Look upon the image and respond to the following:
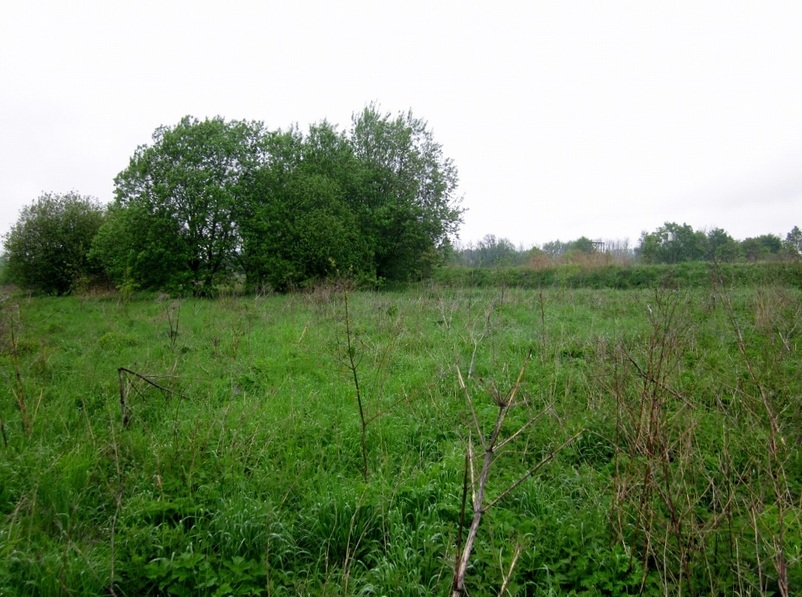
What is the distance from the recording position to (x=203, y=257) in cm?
1880

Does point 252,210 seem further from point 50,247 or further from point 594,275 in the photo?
point 594,275

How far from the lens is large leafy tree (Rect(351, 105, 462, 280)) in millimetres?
25047

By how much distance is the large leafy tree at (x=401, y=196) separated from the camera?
2505 centimetres

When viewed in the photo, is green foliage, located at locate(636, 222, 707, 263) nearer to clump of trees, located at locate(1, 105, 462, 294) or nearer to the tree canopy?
clump of trees, located at locate(1, 105, 462, 294)

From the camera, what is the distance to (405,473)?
3568 millimetres

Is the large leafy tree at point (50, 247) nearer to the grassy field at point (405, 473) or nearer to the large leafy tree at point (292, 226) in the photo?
the large leafy tree at point (292, 226)

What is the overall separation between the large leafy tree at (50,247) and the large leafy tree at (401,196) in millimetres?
16370

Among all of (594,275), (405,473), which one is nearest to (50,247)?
(405,473)

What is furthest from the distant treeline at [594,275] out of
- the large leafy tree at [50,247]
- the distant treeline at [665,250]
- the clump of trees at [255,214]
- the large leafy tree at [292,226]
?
the large leafy tree at [50,247]

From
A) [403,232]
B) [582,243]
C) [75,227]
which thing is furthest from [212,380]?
[582,243]

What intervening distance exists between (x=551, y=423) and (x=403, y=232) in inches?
868

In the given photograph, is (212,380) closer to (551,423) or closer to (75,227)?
(551,423)

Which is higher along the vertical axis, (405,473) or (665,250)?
(665,250)

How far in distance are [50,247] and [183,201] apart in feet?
41.2
